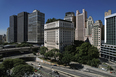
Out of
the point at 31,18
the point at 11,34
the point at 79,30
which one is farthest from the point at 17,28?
the point at 79,30

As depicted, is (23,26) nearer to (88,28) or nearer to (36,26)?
(36,26)

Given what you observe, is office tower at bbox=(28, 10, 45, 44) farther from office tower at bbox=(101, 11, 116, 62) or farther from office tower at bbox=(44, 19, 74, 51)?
office tower at bbox=(101, 11, 116, 62)

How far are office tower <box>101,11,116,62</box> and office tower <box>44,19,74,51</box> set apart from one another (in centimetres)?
3117

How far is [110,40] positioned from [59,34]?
140 feet

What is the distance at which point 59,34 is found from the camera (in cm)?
7919

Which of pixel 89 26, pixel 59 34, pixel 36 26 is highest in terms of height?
pixel 36 26

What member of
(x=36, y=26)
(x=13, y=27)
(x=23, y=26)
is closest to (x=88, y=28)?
(x=36, y=26)

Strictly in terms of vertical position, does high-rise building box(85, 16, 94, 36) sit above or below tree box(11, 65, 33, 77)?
above

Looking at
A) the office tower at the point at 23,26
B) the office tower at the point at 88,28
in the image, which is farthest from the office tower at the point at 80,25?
the office tower at the point at 23,26

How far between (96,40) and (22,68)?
69443 mm

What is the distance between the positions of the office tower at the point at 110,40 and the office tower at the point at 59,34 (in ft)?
102

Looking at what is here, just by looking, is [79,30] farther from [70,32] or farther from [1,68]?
[1,68]

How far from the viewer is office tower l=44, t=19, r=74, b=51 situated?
261ft

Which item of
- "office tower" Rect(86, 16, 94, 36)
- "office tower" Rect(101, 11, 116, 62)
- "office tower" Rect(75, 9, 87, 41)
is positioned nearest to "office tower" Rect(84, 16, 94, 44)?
"office tower" Rect(86, 16, 94, 36)
